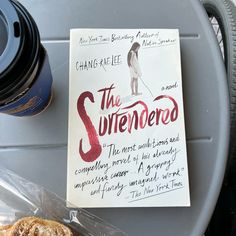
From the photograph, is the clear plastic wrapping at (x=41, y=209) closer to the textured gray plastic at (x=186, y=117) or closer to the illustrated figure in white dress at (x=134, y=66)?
the textured gray plastic at (x=186, y=117)

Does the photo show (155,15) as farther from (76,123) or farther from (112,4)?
(76,123)

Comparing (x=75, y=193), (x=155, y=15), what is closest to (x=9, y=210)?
(x=75, y=193)

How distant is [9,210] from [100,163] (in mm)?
133

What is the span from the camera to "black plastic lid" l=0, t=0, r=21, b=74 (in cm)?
41

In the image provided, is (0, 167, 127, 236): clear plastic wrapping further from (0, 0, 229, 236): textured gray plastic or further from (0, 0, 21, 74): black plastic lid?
(0, 0, 21, 74): black plastic lid

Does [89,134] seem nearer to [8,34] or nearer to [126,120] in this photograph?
[126,120]

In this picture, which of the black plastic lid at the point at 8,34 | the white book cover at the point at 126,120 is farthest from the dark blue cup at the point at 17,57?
the white book cover at the point at 126,120

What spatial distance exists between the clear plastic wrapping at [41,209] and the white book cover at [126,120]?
0.7 inches

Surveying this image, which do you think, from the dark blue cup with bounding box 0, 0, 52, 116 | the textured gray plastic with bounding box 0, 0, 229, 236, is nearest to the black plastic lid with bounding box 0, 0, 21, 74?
the dark blue cup with bounding box 0, 0, 52, 116

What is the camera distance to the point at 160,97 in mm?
555

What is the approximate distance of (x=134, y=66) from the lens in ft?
1.86

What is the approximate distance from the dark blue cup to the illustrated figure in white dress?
14 cm

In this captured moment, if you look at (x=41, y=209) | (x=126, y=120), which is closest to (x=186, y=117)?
(x=126, y=120)

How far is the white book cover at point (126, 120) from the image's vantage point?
0.53 m
